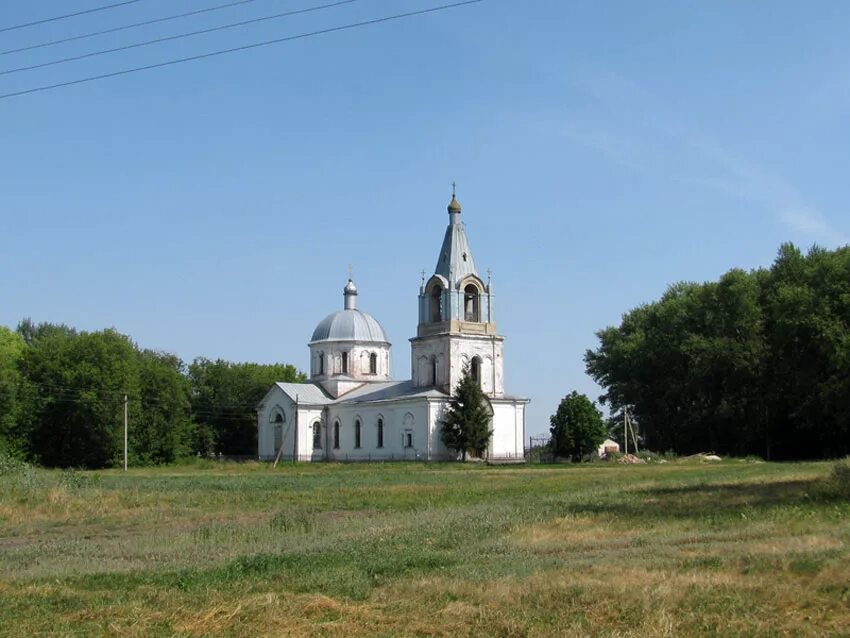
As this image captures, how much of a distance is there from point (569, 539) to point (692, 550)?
10.8ft

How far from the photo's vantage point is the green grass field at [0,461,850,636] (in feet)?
43.5

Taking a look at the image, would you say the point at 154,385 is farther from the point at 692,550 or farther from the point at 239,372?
the point at 692,550

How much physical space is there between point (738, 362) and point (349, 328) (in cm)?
3430

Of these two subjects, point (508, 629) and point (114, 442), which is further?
point (114, 442)

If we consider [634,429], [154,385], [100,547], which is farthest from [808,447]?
[100,547]

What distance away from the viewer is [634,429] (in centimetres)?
8800

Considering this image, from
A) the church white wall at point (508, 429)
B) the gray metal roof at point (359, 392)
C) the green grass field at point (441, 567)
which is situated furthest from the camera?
the gray metal roof at point (359, 392)

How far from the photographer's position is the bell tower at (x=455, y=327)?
80.6 m

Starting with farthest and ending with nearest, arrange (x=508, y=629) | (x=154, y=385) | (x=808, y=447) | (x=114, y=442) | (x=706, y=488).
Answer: (x=154, y=385)
(x=114, y=442)
(x=808, y=447)
(x=706, y=488)
(x=508, y=629)

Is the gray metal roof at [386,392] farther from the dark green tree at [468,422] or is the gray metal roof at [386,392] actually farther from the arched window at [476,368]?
the arched window at [476,368]

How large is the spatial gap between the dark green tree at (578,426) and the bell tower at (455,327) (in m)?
6.66

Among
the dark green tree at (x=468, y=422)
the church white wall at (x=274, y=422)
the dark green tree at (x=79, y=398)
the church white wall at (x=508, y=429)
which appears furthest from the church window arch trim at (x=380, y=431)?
the dark green tree at (x=79, y=398)

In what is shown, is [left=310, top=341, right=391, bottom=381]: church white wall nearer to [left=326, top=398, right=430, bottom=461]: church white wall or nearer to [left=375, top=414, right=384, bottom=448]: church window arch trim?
[left=326, top=398, right=430, bottom=461]: church white wall

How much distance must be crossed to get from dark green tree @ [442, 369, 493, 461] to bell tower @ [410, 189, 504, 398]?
12.6 feet
